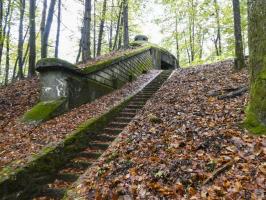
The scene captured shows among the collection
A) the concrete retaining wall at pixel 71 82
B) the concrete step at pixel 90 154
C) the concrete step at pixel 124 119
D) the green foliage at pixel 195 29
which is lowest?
the concrete step at pixel 90 154

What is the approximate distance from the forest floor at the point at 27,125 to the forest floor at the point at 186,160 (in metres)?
1.51

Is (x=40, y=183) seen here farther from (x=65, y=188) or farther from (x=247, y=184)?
(x=247, y=184)

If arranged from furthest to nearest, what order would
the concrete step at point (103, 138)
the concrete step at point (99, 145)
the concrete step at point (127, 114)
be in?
the concrete step at point (127, 114)
the concrete step at point (103, 138)
the concrete step at point (99, 145)

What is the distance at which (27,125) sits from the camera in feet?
28.5

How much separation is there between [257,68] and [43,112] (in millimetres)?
6518

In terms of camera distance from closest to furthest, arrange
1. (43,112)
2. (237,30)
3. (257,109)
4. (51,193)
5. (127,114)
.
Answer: (257,109), (51,193), (43,112), (127,114), (237,30)

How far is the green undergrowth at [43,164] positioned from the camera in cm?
516

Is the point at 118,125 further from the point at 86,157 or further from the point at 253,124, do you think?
the point at 253,124

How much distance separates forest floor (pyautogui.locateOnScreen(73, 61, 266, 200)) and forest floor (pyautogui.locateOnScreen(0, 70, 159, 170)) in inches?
59.6

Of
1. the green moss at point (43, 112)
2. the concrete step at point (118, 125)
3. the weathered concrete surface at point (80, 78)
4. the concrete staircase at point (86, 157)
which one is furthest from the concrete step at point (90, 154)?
the weathered concrete surface at point (80, 78)

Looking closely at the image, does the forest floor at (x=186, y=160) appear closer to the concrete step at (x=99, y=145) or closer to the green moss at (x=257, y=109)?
the green moss at (x=257, y=109)

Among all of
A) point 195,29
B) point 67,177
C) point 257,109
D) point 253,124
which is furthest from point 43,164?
point 195,29

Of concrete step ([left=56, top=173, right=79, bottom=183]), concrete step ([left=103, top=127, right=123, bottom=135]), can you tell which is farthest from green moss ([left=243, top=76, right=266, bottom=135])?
concrete step ([left=103, top=127, right=123, bottom=135])

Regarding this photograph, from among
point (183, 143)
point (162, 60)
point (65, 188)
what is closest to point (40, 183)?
point (65, 188)
